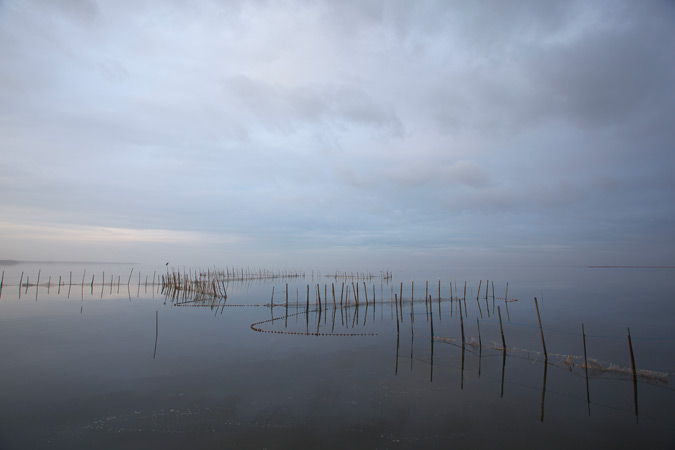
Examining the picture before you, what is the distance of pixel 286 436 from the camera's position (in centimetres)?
688

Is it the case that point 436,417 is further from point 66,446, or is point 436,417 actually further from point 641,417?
point 66,446

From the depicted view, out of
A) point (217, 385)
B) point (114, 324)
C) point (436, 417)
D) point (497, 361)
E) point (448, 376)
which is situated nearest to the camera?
point (436, 417)

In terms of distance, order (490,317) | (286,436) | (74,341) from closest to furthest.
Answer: (286,436) → (74,341) → (490,317)

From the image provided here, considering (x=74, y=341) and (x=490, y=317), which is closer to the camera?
(x=74, y=341)

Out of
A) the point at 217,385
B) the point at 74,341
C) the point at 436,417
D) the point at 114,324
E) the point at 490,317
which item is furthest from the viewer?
the point at 490,317

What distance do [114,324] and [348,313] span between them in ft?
46.3

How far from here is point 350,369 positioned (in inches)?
442

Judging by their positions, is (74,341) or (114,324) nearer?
(74,341)

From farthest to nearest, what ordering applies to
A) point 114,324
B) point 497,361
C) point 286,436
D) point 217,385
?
point 114,324 → point 497,361 → point 217,385 → point 286,436

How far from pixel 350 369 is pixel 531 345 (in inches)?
358

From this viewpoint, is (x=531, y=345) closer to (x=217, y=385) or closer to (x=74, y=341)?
(x=217, y=385)

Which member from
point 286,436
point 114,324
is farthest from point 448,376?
point 114,324

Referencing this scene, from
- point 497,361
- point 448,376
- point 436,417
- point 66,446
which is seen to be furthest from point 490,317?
point 66,446

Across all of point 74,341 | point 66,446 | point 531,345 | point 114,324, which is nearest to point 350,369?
point 66,446
